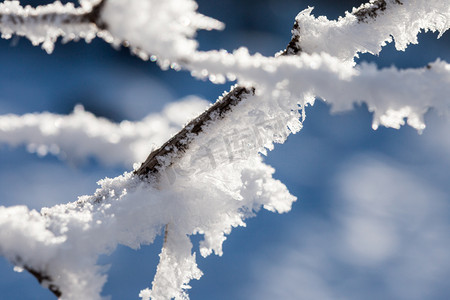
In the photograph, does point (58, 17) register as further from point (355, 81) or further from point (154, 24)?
point (355, 81)

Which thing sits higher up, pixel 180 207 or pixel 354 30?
pixel 354 30

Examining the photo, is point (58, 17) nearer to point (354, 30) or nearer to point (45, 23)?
point (45, 23)

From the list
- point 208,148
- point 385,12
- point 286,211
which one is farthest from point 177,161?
point 385,12

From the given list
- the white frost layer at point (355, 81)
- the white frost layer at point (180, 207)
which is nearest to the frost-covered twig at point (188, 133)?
the white frost layer at point (180, 207)

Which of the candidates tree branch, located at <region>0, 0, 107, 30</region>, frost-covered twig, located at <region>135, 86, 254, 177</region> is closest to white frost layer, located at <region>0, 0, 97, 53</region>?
tree branch, located at <region>0, 0, 107, 30</region>

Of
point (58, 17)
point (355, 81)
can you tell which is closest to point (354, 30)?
point (355, 81)

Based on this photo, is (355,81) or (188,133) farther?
(188,133)

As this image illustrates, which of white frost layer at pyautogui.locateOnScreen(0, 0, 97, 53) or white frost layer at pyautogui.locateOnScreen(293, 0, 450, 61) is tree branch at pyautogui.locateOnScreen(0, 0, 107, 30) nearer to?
white frost layer at pyautogui.locateOnScreen(0, 0, 97, 53)

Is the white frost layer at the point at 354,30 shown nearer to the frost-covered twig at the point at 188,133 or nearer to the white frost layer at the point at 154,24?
the frost-covered twig at the point at 188,133
